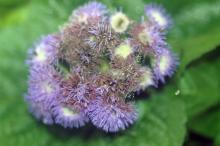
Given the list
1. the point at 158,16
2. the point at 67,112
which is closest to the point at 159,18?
the point at 158,16

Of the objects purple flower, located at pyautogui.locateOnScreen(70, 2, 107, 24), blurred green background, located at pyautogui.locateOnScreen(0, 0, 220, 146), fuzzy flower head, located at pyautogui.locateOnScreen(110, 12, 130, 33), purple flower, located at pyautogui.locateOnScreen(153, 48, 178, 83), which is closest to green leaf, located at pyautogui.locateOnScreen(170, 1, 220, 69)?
blurred green background, located at pyautogui.locateOnScreen(0, 0, 220, 146)

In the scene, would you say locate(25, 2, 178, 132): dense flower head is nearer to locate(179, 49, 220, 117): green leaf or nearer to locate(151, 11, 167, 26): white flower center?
locate(151, 11, 167, 26): white flower center

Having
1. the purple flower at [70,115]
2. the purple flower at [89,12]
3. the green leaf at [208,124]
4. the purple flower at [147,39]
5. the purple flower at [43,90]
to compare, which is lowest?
the purple flower at [70,115]

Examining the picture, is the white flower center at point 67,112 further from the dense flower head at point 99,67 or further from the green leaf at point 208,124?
the green leaf at point 208,124

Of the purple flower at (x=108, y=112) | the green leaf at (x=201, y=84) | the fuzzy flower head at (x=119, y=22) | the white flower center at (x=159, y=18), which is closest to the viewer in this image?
the purple flower at (x=108, y=112)

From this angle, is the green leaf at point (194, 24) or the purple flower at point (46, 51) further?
the green leaf at point (194, 24)

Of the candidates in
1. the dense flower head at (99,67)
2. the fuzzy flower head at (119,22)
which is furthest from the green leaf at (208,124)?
the fuzzy flower head at (119,22)

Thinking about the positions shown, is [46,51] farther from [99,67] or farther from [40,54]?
[99,67]
